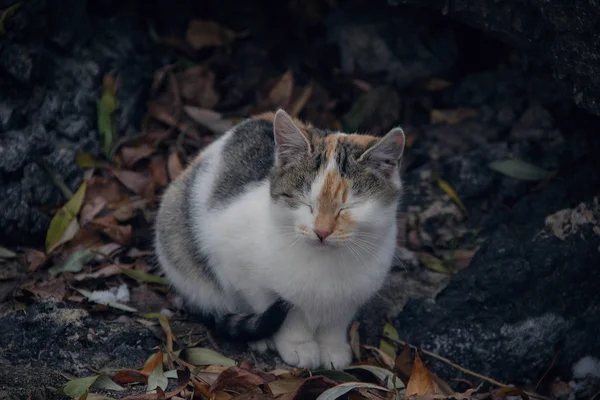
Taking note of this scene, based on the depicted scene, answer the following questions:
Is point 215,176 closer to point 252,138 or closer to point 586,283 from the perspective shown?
point 252,138

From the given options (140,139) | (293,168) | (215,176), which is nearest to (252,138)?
(215,176)

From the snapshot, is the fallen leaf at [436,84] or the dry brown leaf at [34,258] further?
the fallen leaf at [436,84]

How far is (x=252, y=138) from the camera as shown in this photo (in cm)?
442

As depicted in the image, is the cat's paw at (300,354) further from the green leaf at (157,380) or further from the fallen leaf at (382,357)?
the green leaf at (157,380)

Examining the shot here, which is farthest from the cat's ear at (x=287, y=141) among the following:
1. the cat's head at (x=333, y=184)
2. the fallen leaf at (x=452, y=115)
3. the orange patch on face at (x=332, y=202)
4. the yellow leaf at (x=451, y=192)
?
the fallen leaf at (x=452, y=115)

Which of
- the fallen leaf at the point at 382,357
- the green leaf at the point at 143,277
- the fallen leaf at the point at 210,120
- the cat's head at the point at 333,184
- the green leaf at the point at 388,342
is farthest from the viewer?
the fallen leaf at the point at 210,120

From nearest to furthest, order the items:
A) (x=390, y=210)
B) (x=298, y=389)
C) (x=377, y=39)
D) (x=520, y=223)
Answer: (x=298, y=389) < (x=390, y=210) < (x=520, y=223) < (x=377, y=39)

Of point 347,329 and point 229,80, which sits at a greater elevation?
point 229,80

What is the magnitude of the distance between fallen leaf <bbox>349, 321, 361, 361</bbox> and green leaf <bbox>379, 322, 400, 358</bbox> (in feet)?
0.48

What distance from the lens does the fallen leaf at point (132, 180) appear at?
520 centimetres

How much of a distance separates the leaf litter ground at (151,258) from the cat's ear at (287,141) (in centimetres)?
105

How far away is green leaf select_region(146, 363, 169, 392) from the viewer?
378 cm

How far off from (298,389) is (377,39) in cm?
304

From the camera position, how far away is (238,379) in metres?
3.78
